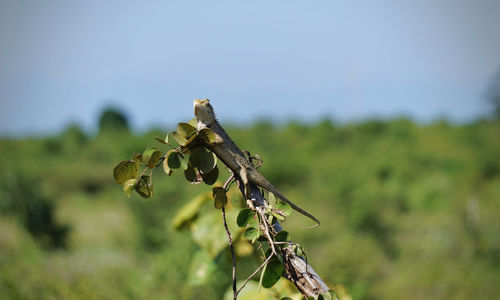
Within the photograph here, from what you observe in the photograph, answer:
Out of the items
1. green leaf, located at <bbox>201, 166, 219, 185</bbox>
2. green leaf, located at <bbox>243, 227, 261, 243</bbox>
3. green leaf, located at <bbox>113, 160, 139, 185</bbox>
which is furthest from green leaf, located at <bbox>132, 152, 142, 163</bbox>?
green leaf, located at <bbox>243, 227, 261, 243</bbox>

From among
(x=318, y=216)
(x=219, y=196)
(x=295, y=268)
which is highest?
(x=219, y=196)

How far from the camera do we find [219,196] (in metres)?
0.69

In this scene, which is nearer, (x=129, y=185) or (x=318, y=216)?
(x=129, y=185)

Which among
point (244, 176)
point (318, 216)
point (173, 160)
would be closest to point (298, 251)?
point (244, 176)

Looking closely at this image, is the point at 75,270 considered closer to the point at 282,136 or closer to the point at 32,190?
the point at 32,190

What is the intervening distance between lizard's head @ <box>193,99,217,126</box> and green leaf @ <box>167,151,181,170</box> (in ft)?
0.25

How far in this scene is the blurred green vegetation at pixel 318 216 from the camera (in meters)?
4.47

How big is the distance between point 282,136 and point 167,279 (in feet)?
68.1

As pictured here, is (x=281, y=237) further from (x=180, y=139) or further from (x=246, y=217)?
(x=180, y=139)

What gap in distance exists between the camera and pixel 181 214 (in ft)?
4.21

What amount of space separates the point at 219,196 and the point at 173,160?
104 mm

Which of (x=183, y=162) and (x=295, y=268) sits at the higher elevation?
(x=183, y=162)

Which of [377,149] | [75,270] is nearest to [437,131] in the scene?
[377,149]

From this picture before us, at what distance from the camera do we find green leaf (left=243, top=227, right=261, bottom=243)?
663 mm
